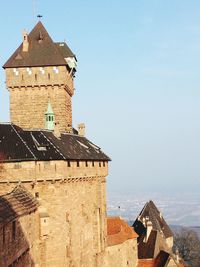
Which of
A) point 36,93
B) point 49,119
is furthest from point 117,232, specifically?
point 36,93

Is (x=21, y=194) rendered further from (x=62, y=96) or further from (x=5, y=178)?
(x=62, y=96)

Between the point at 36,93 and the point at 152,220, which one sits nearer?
the point at 36,93

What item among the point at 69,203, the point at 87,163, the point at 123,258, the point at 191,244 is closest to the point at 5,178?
the point at 69,203

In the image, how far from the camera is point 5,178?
90.0ft

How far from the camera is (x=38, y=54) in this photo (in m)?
39.8

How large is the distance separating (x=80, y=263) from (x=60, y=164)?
23.5 feet

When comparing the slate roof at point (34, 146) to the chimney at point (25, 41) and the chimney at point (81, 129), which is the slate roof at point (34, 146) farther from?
the chimney at point (25, 41)

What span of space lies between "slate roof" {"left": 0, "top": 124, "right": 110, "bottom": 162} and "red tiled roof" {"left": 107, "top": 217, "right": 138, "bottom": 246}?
986cm

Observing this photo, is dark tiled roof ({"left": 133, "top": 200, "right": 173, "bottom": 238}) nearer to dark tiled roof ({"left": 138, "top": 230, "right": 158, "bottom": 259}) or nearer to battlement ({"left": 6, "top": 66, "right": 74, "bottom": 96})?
dark tiled roof ({"left": 138, "top": 230, "right": 158, "bottom": 259})

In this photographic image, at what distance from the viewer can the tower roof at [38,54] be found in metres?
39.3

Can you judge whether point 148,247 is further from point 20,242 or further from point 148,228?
point 20,242

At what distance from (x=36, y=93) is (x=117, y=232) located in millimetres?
13470

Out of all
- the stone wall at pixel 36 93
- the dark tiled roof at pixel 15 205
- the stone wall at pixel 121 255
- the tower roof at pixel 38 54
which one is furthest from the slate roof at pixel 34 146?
the stone wall at pixel 121 255

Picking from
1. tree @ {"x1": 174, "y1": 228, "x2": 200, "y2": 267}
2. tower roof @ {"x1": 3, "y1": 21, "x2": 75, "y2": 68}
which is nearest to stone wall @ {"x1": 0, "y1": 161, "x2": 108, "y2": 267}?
tower roof @ {"x1": 3, "y1": 21, "x2": 75, "y2": 68}
